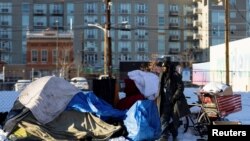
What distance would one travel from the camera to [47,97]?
12656 mm

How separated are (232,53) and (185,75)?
39.5 feet

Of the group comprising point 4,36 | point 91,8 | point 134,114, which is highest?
point 91,8

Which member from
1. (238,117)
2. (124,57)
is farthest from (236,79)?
(124,57)

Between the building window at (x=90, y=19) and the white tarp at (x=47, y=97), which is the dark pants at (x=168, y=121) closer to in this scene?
the white tarp at (x=47, y=97)

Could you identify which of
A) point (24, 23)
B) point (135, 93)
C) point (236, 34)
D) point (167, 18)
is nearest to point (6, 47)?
point (24, 23)

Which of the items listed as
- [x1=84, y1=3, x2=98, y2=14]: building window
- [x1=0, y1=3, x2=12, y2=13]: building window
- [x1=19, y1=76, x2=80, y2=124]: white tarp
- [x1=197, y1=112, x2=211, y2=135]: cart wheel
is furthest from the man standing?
[x1=0, y1=3, x2=12, y2=13]: building window

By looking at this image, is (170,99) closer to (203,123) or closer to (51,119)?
(203,123)

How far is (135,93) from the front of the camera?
47.6 feet

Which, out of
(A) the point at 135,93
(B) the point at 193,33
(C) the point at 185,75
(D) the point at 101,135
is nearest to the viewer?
(D) the point at 101,135

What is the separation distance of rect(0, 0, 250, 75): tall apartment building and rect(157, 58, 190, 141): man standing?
92.2m

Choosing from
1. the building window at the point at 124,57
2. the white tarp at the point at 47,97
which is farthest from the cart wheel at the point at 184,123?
the building window at the point at 124,57

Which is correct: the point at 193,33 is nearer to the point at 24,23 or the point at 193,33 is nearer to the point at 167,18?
the point at 167,18

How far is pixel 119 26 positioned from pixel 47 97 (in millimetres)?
94572

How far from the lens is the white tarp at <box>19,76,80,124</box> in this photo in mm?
12367
